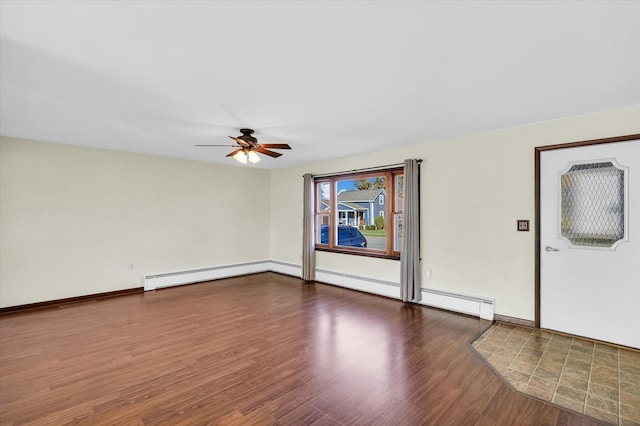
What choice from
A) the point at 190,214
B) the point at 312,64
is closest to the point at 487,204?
the point at 312,64

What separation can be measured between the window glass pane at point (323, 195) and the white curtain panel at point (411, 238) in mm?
1997

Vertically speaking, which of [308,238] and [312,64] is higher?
[312,64]

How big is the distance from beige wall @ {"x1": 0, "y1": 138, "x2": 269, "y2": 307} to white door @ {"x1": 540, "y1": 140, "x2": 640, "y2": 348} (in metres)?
5.85

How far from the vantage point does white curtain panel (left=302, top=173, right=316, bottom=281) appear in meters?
6.41

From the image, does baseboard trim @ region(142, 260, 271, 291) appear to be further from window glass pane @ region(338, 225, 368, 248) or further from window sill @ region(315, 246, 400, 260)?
window glass pane @ region(338, 225, 368, 248)

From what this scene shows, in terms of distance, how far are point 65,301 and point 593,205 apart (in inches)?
298

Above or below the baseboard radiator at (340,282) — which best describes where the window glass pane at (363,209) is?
above

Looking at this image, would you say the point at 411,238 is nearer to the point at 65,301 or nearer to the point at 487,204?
the point at 487,204

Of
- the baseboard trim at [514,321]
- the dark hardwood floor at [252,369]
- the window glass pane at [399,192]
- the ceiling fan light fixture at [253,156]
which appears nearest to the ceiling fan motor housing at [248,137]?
the ceiling fan light fixture at [253,156]

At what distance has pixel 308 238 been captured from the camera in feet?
21.1

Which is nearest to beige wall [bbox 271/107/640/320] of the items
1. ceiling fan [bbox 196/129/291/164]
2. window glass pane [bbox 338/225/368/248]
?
window glass pane [bbox 338/225/368/248]

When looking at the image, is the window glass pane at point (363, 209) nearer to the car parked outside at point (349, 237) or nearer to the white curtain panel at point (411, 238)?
the car parked outside at point (349, 237)

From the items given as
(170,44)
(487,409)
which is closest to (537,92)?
(487,409)

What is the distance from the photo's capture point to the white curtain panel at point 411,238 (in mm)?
4746
